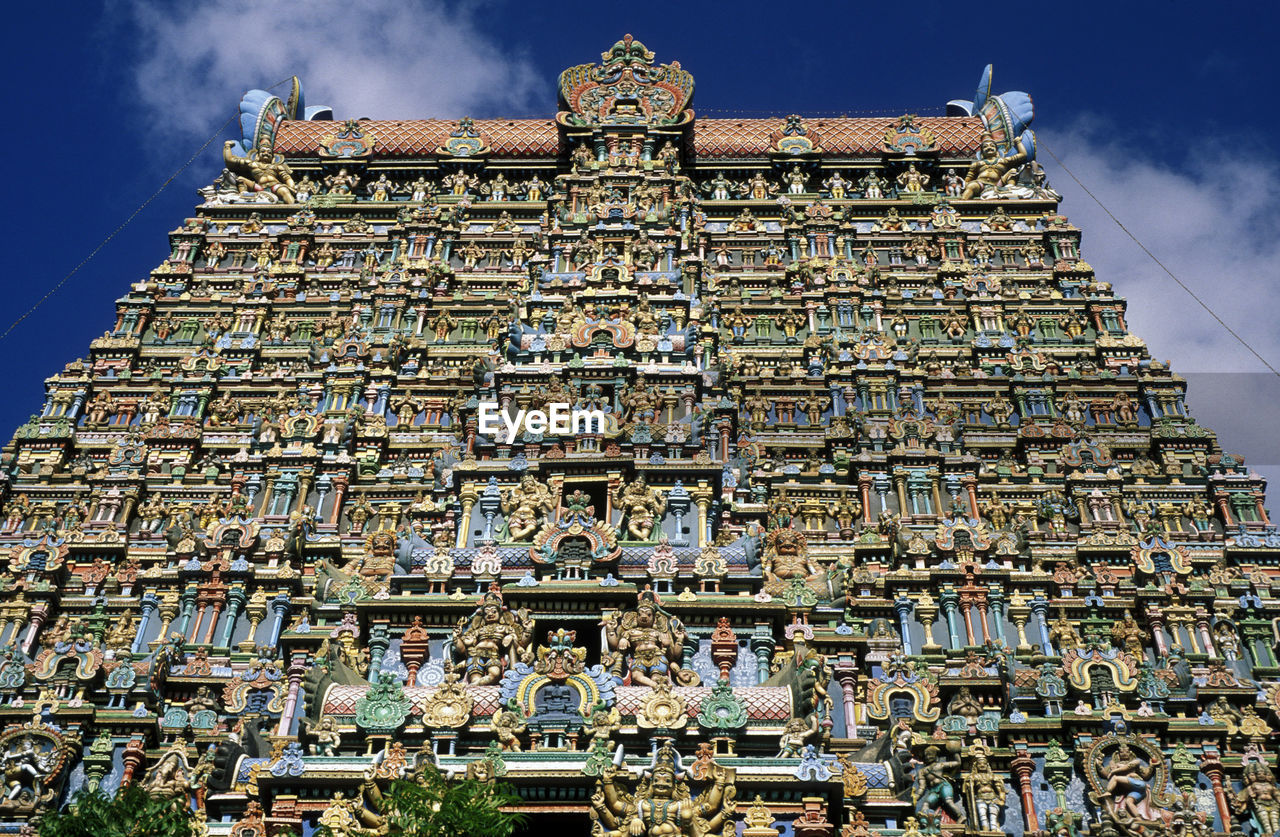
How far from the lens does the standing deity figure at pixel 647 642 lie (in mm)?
18406

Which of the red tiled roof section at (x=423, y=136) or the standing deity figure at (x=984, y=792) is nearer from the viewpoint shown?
the standing deity figure at (x=984, y=792)

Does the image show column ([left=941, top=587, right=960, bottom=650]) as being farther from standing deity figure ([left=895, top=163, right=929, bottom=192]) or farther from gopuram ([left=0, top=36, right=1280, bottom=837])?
standing deity figure ([left=895, top=163, right=929, bottom=192])

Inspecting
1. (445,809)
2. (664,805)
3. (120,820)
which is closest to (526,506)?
(664,805)

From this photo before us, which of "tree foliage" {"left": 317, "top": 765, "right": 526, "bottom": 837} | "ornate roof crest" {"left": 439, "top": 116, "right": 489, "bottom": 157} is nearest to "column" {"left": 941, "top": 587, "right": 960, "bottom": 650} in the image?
"tree foliage" {"left": 317, "top": 765, "right": 526, "bottom": 837}

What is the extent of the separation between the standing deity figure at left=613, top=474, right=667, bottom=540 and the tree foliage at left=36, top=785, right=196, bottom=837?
7298mm

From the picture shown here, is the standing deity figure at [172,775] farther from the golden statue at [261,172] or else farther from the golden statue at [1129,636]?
the golden statue at [261,172]

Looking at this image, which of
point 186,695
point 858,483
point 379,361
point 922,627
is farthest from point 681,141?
point 186,695

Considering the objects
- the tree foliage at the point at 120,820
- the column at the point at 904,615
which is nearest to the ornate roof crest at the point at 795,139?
the column at the point at 904,615

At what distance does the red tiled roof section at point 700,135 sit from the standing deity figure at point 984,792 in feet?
64.1

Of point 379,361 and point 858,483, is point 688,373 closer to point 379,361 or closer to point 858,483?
point 858,483

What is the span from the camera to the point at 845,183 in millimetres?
35688

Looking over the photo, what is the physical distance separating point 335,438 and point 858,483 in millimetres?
9074

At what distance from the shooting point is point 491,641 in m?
18.7

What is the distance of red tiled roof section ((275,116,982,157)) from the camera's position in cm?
3638
